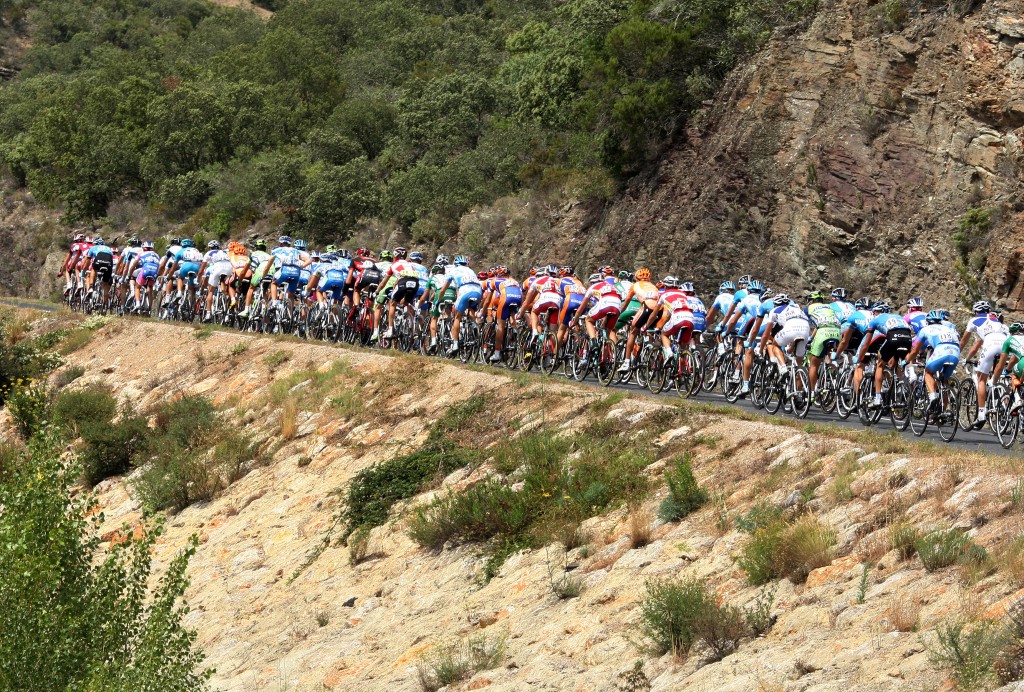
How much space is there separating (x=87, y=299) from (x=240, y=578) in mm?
22961

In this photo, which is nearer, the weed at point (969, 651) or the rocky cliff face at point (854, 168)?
the weed at point (969, 651)

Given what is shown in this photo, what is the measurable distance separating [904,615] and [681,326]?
1229 cm

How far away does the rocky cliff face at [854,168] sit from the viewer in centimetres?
3212

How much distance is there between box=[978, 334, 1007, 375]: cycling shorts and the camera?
62.0 feet

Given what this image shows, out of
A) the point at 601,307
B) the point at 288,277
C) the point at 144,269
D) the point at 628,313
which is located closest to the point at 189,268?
the point at 144,269

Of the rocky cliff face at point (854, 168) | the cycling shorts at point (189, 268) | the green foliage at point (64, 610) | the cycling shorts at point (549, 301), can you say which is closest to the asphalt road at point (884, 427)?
the cycling shorts at point (549, 301)

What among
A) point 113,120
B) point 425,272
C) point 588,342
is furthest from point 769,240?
point 113,120

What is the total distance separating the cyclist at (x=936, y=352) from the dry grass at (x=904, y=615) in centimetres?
937

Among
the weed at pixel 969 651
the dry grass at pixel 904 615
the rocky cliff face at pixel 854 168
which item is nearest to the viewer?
the weed at pixel 969 651

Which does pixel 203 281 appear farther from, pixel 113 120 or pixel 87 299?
pixel 113 120

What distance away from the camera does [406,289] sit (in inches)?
1105

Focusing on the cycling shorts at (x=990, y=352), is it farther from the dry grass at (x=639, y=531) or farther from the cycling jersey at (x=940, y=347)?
the dry grass at (x=639, y=531)

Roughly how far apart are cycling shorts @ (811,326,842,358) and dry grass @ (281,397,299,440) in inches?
342

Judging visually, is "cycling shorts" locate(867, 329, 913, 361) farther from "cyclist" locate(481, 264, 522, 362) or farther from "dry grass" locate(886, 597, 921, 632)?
"dry grass" locate(886, 597, 921, 632)
